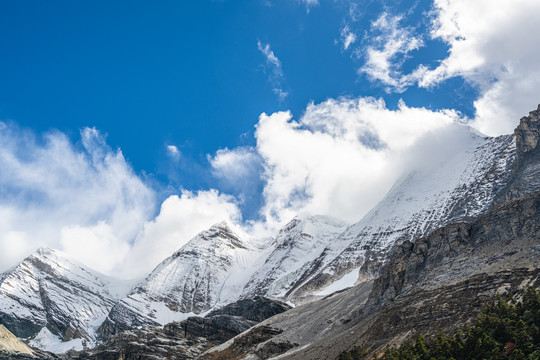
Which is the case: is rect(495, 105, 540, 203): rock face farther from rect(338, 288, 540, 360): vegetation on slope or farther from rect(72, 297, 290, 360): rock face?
rect(338, 288, 540, 360): vegetation on slope

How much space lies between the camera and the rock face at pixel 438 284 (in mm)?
83375

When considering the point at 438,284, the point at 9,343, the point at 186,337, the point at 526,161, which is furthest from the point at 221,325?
→ the point at 526,161

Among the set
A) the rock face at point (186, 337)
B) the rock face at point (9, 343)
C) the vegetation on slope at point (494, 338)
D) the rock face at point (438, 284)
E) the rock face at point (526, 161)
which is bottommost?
the vegetation on slope at point (494, 338)

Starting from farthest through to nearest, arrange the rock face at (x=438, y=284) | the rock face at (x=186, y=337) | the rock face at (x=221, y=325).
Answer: the rock face at (x=221, y=325)
the rock face at (x=186, y=337)
the rock face at (x=438, y=284)

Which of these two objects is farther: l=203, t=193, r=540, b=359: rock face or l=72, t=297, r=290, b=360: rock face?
l=72, t=297, r=290, b=360: rock face

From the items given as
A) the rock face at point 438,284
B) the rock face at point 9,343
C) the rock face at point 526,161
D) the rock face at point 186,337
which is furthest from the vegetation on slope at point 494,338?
the rock face at point 9,343

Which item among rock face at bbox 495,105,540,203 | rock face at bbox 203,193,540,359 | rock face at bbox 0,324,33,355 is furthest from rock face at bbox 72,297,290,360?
rock face at bbox 495,105,540,203

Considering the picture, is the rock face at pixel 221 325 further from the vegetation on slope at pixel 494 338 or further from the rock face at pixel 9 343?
the vegetation on slope at pixel 494 338

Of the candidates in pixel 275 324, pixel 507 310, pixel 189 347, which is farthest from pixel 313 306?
pixel 507 310

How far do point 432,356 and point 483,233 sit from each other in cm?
4041

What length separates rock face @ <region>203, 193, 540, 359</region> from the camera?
274ft

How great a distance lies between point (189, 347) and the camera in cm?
16450

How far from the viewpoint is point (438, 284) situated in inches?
3708

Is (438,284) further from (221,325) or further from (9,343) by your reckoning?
(9,343)
